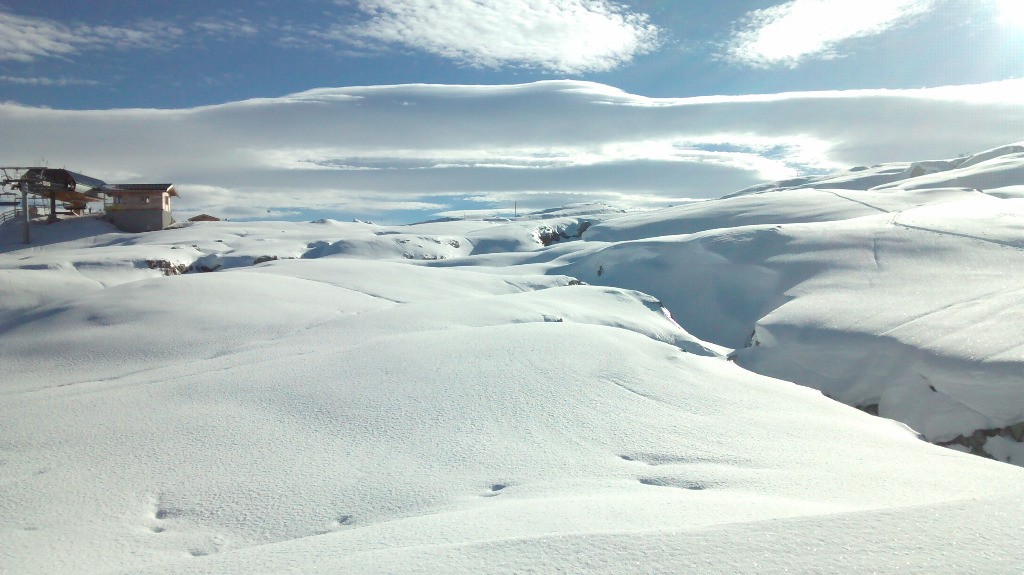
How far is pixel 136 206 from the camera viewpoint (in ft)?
95.1

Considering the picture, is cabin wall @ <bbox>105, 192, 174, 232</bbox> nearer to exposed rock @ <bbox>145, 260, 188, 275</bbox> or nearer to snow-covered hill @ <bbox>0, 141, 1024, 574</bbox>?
exposed rock @ <bbox>145, 260, 188, 275</bbox>

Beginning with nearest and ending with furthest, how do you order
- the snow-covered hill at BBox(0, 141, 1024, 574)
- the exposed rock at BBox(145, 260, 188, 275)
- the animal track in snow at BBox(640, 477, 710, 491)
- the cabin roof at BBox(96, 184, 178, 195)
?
the snow-covered hill at BBox(0, 141, 1024, 574)
the animal track in snow at BBox(640, 477, 710, 491)
the exposed rock at BBox(145, 260, 188, 275)
the cabin roof at BBox(96, 184, 178, 195)

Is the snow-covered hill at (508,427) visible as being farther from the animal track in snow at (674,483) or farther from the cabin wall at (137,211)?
the cabin wall at (137,211)

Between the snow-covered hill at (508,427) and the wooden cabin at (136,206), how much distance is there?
19.9m

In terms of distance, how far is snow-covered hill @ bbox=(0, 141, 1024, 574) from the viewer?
2131mm

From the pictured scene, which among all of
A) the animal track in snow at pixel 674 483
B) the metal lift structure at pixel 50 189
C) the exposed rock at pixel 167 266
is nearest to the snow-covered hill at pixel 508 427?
the animal track in snow at pixel 674 483

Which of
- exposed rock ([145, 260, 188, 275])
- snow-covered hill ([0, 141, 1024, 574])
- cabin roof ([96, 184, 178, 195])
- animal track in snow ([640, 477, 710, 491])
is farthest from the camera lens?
cabin roof ([96, 184, 178, 195])

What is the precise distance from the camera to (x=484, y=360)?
5.68 metres

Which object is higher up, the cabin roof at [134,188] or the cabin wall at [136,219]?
the cabin roof at [134,188]

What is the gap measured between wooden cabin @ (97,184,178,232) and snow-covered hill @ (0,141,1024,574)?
1986 cm

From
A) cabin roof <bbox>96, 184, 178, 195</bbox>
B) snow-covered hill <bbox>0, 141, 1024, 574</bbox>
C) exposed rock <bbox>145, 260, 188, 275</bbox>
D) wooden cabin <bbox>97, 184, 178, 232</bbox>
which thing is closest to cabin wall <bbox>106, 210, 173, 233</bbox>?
wooden cabin <bbox>97, 184, 178, 232</bbox>

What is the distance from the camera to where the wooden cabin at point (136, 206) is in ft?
94.7

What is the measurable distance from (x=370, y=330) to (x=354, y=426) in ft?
10.3

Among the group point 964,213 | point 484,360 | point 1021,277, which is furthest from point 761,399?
point 964,213
